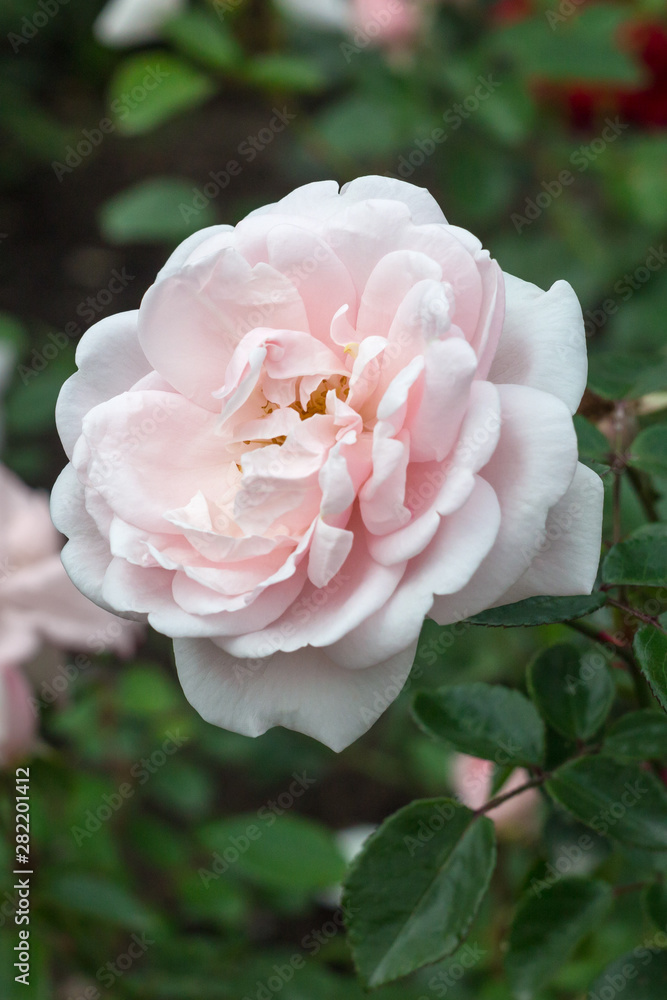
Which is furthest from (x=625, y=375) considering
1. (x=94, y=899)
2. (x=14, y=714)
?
(x=94, y=899)

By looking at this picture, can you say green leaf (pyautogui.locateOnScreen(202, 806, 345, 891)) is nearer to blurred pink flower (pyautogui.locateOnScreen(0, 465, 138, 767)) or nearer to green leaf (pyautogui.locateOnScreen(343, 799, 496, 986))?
blurred pink flower (pyautogui.locateOnScreen(0, 465, 138, 767))

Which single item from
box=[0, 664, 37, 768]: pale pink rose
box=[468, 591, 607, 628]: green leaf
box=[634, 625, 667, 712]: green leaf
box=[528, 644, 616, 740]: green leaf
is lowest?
Answer: box=[0, 664, 37, 768]: pale pink rose

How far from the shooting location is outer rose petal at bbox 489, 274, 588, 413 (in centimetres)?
53

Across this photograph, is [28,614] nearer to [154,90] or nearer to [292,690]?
[292,690]

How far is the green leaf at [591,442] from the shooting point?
0.67 metres

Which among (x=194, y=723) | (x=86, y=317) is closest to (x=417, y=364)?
(x=194, y=723)

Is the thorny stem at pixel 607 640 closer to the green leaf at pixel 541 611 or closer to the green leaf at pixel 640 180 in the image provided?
the green leaf at pixel 541 611

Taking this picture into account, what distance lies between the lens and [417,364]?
20.1 inches

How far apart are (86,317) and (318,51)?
4.01ft

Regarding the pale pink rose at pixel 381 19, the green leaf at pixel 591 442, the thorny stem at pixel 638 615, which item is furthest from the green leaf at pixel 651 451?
the pale pink rose at pixel 381 19

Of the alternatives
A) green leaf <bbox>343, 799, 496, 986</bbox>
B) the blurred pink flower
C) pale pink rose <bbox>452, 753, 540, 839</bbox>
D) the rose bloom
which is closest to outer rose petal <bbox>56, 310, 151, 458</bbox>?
the rose bloom

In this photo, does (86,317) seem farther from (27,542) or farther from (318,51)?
(27,542)

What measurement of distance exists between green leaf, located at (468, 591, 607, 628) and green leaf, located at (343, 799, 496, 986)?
16 cm

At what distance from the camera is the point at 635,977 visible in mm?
667
